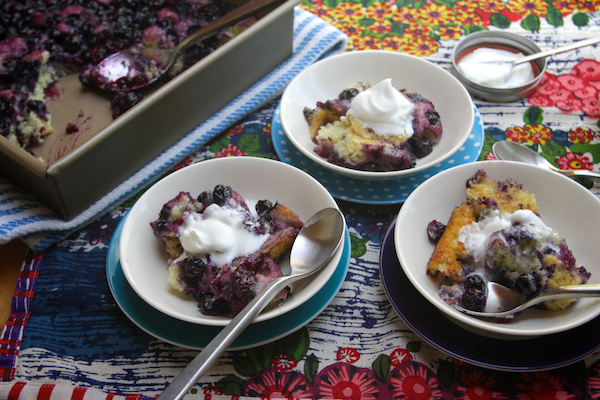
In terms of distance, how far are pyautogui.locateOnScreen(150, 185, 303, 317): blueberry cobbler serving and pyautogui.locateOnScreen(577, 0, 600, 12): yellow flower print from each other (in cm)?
228

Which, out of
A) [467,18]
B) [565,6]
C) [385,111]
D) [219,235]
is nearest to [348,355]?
[219,235]

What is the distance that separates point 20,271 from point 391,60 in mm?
1759

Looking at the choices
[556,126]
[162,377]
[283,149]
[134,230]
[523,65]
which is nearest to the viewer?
[162,377]

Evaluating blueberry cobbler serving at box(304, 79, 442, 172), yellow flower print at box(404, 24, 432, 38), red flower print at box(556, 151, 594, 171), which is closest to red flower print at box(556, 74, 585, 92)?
red flower print at box(556, 151, 594, 171)

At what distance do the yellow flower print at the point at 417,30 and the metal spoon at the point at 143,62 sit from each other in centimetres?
78

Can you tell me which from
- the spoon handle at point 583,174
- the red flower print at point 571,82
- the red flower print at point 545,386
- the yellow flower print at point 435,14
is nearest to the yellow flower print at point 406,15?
the yellow flower print at point 435,14

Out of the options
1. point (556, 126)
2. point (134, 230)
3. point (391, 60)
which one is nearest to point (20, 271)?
point (134, 230)

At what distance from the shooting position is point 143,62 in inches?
81.1

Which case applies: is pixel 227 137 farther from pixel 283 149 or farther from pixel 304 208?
pixel 304 208

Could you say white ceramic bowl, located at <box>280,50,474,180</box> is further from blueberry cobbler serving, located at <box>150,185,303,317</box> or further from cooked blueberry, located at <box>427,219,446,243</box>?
blueberry cobbler serving, located at <box>150,185,303,317</box>

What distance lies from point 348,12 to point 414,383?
2.05 metres

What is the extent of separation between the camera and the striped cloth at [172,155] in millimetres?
1553

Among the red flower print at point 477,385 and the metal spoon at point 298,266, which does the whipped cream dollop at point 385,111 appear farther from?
the red flower print at point 477,385

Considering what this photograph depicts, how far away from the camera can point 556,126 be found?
6.40 ft
